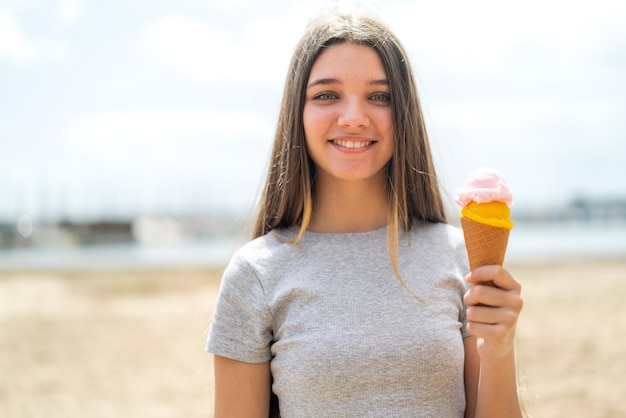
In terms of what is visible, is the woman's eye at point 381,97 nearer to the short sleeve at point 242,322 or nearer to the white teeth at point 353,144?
the white teeth at point 353,144

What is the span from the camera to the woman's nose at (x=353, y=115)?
2611 millimetres

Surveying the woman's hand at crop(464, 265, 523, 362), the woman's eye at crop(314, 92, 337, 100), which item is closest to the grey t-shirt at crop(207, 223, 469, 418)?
the woman's hand at crop(464, 265, 523, 362)

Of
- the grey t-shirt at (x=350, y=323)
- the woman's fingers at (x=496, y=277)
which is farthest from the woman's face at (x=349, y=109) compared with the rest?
the woman's fingers at (x=496, y=277)

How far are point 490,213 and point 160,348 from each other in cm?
1020

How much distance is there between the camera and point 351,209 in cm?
292

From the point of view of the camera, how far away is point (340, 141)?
2699 mm

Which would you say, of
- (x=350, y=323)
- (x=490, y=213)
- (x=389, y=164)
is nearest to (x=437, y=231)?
(x=389, y=164)

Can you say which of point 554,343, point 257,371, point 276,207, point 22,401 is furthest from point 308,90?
point 554,343

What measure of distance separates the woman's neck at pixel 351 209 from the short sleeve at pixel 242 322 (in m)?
0.40

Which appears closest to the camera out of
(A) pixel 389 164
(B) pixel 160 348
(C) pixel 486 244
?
(C) pixel 486 244

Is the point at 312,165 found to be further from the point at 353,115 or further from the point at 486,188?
the point at 486,188

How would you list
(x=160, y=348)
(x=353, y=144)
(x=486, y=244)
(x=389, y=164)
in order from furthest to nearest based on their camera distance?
(x=160, y=348)
(x=389, y=164)
(x=353, y=144)
(x=486, y=244)

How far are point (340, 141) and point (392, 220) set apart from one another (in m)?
0.39

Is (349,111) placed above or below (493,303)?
above
